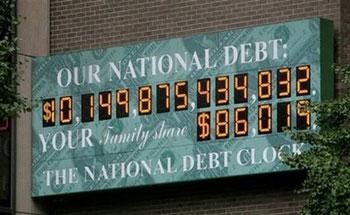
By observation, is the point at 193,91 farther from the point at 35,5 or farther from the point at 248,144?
the point at 35,5

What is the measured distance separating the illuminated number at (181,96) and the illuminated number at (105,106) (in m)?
1.49

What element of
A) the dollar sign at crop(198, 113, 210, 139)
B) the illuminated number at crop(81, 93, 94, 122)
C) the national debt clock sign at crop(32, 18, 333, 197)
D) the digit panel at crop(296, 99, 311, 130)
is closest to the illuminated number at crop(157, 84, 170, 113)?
the national debt clock sign at crop(32, 18, 333, 197)

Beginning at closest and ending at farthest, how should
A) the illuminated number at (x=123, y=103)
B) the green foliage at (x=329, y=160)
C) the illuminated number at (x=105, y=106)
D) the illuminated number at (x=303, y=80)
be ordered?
the green foliage at (x=329, y=160), the illuminated number at (x=303, y=80), the illuminated number at (x=123, y=103), the illuminated number at (x=105, y=106)

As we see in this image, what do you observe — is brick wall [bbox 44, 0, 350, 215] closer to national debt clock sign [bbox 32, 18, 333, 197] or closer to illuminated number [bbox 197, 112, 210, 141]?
national debt clock sign [bbox 32, 18, 333, 197]

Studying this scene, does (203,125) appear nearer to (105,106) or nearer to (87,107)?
(105,106)

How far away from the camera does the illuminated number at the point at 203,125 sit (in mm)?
28572

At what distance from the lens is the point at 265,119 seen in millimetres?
27906

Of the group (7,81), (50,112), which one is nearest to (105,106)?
(50,112)

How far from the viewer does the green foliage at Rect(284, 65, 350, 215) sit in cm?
2173

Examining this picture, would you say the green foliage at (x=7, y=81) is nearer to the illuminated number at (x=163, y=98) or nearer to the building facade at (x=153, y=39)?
the building facade at (x=153, y=39)

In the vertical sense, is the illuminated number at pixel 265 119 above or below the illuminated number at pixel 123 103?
below

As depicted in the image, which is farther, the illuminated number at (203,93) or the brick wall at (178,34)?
the illuminated number at (203,93)

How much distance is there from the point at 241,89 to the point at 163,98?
1636 mm

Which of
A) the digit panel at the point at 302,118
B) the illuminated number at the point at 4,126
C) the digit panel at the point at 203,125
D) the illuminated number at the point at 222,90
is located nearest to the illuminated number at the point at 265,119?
the digit panel at the point at 302,118
